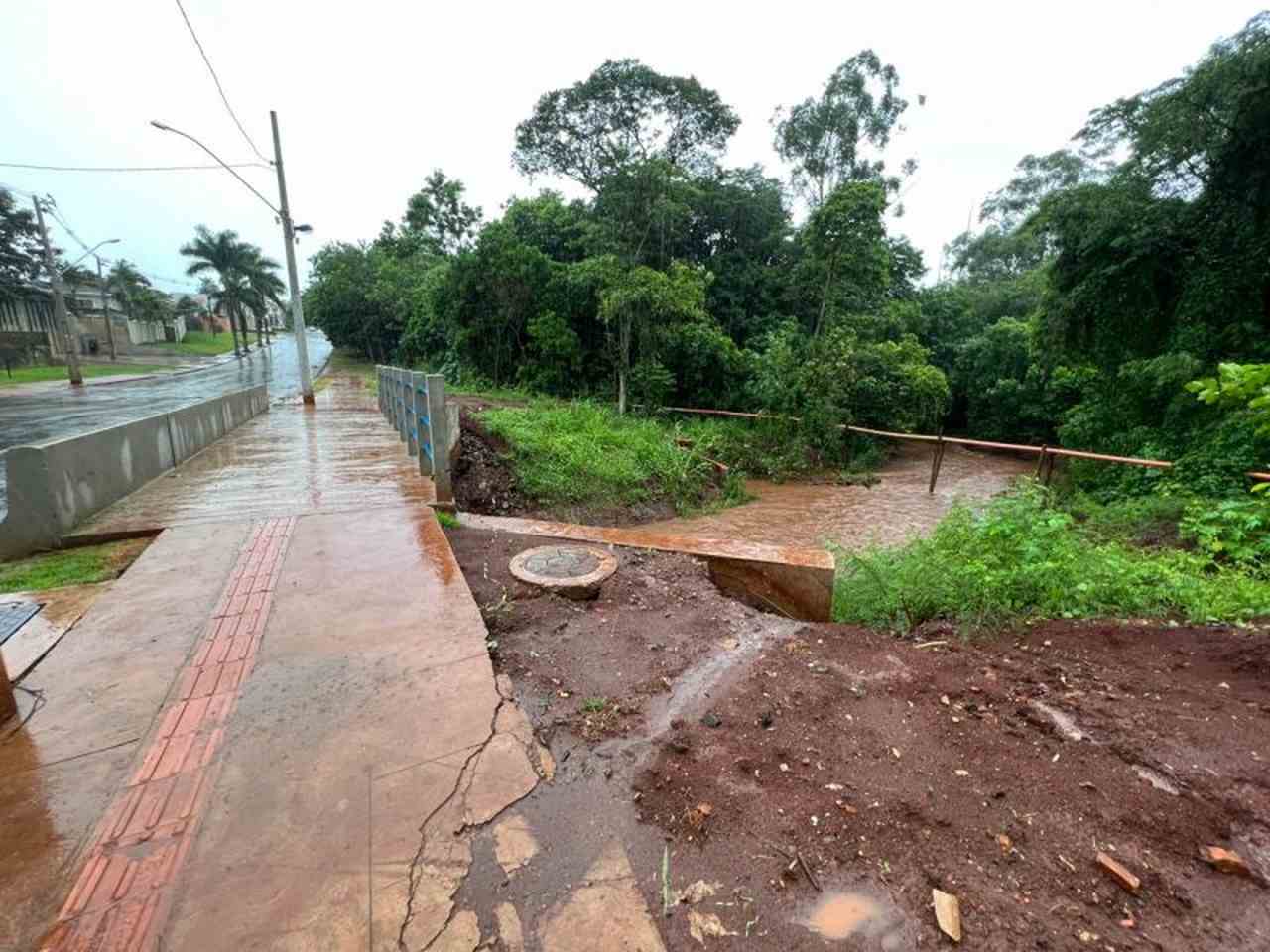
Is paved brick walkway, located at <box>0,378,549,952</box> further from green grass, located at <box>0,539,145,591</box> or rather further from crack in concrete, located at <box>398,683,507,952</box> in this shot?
green grass, located at <box>0,539,145,591</box>

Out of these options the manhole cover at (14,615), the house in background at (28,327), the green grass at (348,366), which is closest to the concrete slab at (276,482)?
the manhole cover at (14,615)

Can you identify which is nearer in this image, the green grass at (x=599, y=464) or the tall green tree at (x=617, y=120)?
the green grass at (x=599, y=464)

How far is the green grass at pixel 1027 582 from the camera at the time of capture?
12.9 ft

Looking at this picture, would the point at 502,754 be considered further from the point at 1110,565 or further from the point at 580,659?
the point at 1110,565

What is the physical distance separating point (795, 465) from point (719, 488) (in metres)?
3.08

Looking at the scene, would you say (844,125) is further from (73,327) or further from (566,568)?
(73,327)

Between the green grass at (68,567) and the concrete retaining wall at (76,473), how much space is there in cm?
23

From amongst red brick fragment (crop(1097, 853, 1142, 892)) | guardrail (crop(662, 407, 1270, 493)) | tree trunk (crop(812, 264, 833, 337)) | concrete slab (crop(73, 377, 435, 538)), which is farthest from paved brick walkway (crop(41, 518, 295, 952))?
tree trunk (crop(812, 264, 833, 337))

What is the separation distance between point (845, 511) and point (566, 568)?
753cm

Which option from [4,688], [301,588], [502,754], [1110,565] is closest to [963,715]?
[502,754]

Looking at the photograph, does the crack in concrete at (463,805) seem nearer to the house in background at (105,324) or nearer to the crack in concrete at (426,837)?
the crack in concrete at (426,837)

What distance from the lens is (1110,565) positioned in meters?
4.36

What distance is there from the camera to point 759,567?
4.52 meters

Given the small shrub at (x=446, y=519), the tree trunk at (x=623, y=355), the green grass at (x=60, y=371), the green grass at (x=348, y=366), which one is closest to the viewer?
the small shrub at (x=446, y=519)
